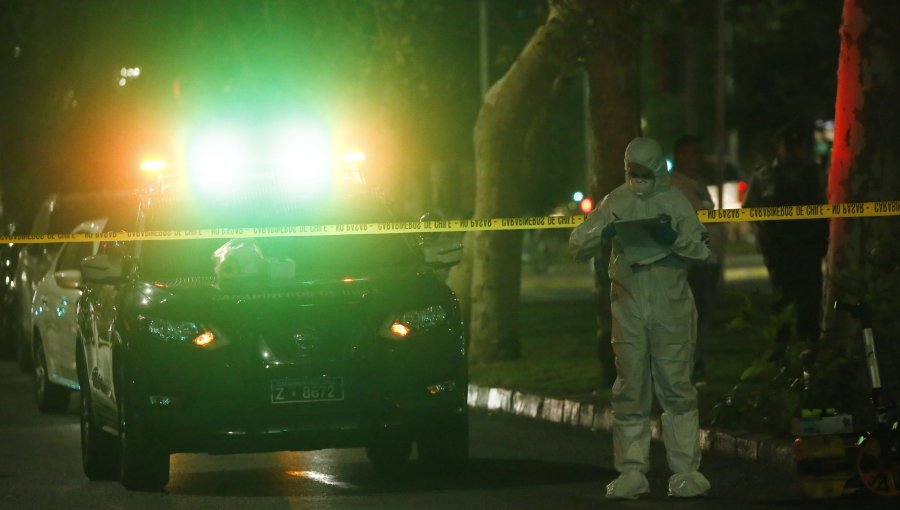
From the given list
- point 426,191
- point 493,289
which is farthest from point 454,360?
point 426,191

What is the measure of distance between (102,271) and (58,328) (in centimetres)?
414

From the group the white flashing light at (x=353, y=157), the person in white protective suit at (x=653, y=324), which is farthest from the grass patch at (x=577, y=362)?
the white flashing light at (x=353, y=157)

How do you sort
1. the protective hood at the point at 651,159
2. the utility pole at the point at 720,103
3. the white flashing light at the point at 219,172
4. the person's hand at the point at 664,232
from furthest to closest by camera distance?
the utility pole at the point at 720,103, the white flashing light at the point at 219,172, the protective hood at the point at 651,159, the person's hand at the point at 664,232

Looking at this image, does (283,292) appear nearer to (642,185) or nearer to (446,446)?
(446,446)

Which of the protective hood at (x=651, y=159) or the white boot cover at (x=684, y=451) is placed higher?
the protective hood at (x=651, y=159)

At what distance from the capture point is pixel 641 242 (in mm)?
9547

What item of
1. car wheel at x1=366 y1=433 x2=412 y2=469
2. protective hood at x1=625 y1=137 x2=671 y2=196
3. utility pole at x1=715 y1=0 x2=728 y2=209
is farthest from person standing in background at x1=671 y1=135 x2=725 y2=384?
utility pole at x1=715 y1=0 x2=728 y2=209

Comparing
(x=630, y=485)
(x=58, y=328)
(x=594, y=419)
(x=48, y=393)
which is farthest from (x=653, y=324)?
(x=48, y=393)

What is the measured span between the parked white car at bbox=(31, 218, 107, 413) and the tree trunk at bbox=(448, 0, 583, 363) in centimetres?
411

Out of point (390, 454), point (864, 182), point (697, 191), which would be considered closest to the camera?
point (390, 454)

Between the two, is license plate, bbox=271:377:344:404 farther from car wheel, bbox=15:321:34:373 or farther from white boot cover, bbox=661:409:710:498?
car wheel, bbox=15:321:34:373

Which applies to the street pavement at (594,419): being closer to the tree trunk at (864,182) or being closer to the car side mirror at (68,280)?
the tree trunk at (864,182)

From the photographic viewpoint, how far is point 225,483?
10.8 m

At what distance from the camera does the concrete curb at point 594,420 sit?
11.0 metres
